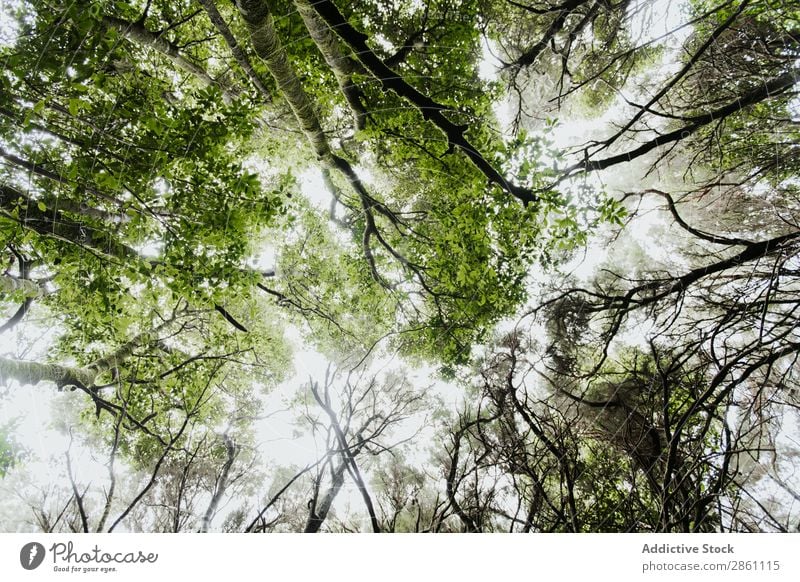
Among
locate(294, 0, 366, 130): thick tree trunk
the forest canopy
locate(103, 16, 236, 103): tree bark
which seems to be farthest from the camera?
locate(103, 16, 236, 103): tree bark

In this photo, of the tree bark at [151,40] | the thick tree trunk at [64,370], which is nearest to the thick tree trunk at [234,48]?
the tree bark at [151,40]

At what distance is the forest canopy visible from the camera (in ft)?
5.65

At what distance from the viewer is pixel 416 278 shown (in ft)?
12.6

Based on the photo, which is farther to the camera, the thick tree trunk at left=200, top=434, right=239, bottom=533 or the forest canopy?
the thick tree trunk at left=200, top=434, right=239, bottom=533

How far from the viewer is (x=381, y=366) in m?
2.96

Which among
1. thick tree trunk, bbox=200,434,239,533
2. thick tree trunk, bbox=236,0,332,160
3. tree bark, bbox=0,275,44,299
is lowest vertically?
thick tree trunk, bbox=200,434,239,533

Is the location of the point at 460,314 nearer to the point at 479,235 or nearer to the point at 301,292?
the point at 479,235

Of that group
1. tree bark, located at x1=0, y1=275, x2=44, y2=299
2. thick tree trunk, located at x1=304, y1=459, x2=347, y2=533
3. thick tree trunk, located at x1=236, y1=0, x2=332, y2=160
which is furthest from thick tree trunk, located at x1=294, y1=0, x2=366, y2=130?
tree bark, located at x1=0, y1=275, x2=44, y2=299

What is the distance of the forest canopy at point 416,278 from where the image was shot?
1721 mm

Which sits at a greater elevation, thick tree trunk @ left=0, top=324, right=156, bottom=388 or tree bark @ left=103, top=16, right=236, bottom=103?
tree bark @ left=103, top=16, right=236, bottom=103

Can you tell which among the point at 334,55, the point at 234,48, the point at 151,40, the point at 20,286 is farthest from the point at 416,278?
the point at 20,286

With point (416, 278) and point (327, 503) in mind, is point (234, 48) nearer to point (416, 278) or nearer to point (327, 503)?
point (416, 278)

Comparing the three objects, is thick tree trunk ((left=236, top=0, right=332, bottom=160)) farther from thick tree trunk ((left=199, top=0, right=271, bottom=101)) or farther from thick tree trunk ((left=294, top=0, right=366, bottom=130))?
thick tree trunk ((left=199, top=0, right=271, bottom=101))
